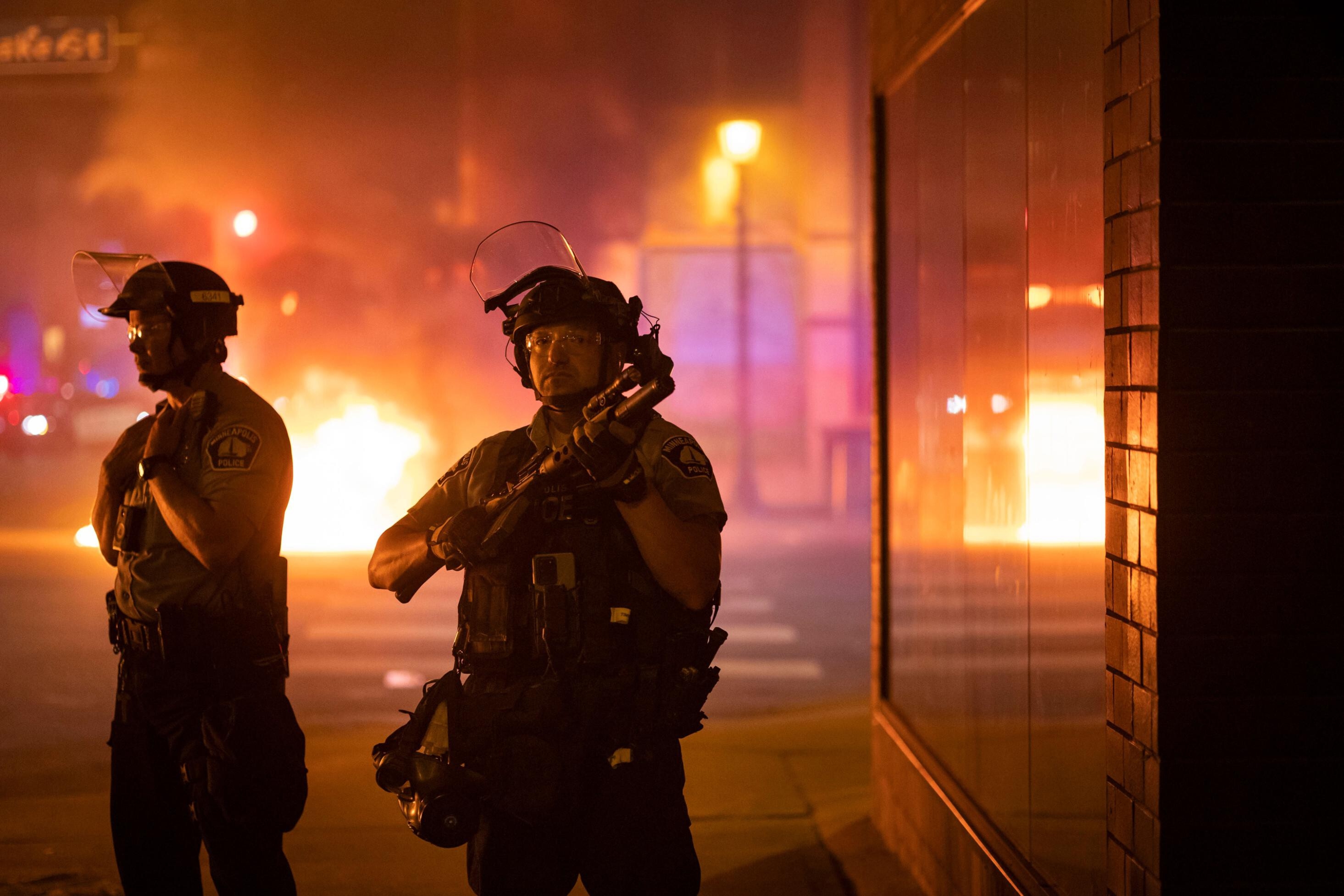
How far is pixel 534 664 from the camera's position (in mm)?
2967

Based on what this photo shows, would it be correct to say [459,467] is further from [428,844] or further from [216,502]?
[428,844]

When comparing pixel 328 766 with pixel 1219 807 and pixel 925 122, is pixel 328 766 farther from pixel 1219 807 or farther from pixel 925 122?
pixel 1219 807

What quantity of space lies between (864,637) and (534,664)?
771 cm

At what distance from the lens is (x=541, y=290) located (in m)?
3.03

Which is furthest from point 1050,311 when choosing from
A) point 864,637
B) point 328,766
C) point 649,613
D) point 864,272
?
point 864,272

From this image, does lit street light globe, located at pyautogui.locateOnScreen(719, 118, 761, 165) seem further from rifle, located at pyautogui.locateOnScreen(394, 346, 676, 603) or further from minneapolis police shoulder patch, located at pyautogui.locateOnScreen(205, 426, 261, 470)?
rifle, located at pyautogui.locateOnScreen(394, 346, 676, 603)

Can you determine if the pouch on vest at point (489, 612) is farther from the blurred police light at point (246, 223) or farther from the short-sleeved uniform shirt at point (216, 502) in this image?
the blurred police light at point (246, 223)

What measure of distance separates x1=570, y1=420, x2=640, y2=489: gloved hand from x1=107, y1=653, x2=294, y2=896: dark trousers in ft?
4.75

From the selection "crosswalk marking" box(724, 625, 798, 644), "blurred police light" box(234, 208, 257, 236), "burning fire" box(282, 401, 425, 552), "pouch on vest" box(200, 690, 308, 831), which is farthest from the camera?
"blurred police light" box(234, 208, 257, 236)

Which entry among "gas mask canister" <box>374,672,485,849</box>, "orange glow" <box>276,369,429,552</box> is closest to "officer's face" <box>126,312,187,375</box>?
"gas mask canister" <box>374,672,485,849</box>

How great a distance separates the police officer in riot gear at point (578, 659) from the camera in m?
2.86

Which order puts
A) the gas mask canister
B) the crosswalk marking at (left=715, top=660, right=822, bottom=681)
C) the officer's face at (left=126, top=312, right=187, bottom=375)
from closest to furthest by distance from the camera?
1. the gas mask canister
2. the officer's face at (left=126, top=312, right=187, bottom=375)
3. the crosswalk marking at (left=715, top=660, right=822, bottom=681)

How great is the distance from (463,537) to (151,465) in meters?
1.10

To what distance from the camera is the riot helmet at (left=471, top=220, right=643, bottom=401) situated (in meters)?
2.99
